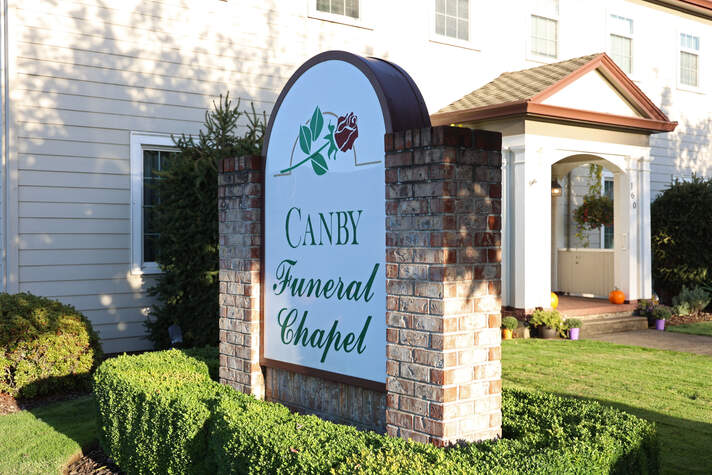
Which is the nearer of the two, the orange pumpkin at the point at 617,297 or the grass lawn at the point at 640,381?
the grass lawn at the point at 640,381

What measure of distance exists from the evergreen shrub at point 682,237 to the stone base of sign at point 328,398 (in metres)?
11.3

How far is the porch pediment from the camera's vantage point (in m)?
10.9

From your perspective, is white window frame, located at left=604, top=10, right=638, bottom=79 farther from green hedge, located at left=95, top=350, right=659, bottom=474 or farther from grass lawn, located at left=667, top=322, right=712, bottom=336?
green hedge, located at left=95, top=350, right=659, bottom=474

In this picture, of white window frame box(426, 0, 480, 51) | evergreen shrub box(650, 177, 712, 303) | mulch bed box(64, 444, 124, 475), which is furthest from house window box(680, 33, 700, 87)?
mulch bed box(64, 444, 124, 475)

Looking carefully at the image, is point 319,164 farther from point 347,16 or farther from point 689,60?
point 689,60

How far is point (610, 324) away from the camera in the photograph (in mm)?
11594

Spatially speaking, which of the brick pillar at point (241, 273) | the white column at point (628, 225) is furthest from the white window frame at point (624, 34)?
the brick pillar at point (241, 273)

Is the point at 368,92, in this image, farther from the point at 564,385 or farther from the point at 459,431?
the point at 564,385

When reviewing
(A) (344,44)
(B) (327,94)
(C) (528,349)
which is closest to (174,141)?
(A) (344,44)

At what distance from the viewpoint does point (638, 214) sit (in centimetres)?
1260

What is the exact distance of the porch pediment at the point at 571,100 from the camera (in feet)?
35.6

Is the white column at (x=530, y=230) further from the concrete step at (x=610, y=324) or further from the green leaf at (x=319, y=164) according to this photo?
the green leaf at (x=319, y=164)

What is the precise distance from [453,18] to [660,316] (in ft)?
21.8

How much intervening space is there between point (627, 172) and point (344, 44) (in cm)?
554
